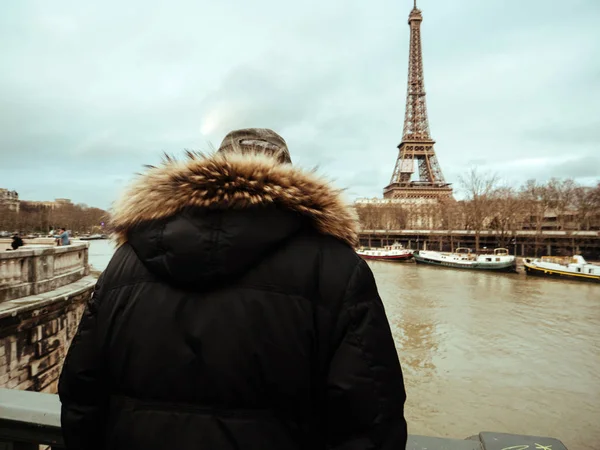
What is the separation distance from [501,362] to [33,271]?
924 centimetres

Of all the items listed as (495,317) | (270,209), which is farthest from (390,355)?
(495,317)

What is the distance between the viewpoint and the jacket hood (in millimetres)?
865

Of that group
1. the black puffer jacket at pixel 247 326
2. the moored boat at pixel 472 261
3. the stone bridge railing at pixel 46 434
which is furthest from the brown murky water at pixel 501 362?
the moored boat at pixel 472 261

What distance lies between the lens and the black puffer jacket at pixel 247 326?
88cm

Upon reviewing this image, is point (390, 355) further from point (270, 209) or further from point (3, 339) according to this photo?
point (3, 339)

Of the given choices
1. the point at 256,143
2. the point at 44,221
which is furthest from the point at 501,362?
the point at 44,221

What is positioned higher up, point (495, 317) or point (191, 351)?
point (191, 351)

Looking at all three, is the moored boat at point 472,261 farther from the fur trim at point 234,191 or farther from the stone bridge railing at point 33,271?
the fur trim at point 234,191

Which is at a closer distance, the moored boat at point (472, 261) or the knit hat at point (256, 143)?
the knit hat at point (256, 143)

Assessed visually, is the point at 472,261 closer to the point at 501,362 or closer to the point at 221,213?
the point at 501,362

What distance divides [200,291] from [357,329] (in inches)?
15.2

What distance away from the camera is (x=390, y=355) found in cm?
94

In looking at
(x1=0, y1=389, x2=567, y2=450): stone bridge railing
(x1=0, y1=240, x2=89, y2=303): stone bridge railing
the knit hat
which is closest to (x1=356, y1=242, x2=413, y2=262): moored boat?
(x1=0, y1=240, x2=89, y2=303): stone bridge railing

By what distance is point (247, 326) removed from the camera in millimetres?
886
